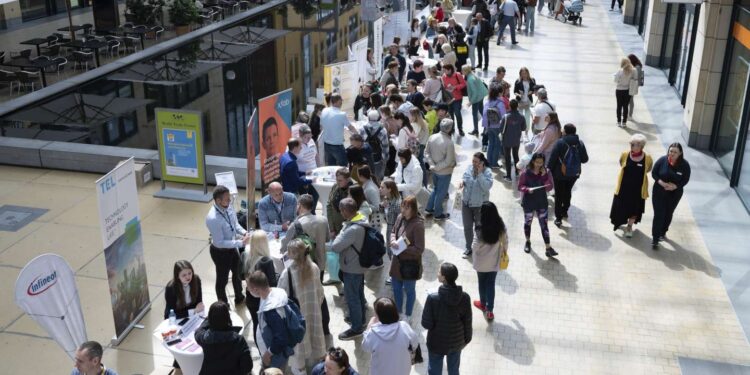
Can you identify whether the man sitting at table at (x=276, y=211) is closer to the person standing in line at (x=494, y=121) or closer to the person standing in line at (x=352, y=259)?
the person standing in line at (x=352, y=259)

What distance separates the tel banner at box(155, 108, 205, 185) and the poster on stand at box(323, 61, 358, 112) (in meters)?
4.25

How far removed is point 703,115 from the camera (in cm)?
1520

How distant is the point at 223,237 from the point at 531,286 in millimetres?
4177

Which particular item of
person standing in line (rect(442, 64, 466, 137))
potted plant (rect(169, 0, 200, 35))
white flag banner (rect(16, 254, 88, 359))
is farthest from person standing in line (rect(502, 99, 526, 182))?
potted plant (rect(169, 0, 200, 35))

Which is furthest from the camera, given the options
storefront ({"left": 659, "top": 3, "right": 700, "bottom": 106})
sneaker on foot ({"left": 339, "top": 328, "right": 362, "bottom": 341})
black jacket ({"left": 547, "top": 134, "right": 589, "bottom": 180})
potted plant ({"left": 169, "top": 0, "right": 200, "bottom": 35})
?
potted plant ({"left": 169, "top": 0, "right": 200, "bottom": 35})

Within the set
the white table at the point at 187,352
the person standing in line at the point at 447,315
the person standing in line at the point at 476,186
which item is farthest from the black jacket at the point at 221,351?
the person standing in line at the point at 476,186

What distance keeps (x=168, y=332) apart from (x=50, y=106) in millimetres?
14066

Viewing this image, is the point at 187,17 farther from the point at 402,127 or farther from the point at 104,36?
the point at 402,127

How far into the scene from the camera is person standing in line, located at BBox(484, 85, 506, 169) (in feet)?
44.4

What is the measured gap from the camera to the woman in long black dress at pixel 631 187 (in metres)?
10.7

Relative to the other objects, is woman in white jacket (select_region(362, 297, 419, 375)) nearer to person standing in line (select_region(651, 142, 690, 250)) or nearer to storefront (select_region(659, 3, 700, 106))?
person standing in line (select_region(651, 142, 690, 250))

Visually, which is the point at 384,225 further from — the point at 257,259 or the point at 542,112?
the point at 257,259

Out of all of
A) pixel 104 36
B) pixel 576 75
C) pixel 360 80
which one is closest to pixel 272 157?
pixel 360 80

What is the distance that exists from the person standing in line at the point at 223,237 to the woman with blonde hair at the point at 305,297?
1438mm
